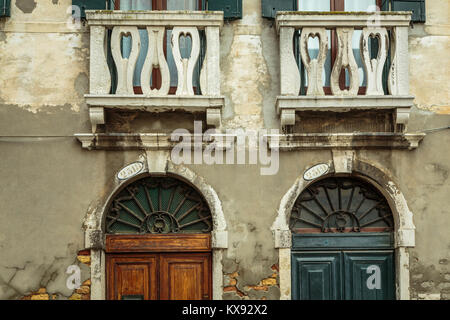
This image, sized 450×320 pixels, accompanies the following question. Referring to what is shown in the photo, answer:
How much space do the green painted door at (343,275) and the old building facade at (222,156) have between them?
18 millimetres

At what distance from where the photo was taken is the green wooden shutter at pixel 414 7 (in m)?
10.1

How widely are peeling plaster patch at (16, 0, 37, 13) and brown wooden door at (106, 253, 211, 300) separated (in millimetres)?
3257

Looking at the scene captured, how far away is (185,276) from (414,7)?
4.47 metres

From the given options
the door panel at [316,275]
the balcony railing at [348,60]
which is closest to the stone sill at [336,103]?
the balcony railing at [348,60]

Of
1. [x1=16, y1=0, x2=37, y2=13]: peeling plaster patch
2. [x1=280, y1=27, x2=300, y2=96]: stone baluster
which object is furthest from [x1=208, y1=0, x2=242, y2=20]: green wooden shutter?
[x1=16, y1=0, x2=37, y2=13]: peeling plaster patch

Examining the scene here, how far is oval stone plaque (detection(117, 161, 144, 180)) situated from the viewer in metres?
9.80

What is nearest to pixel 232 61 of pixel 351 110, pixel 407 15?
pixel 351 110

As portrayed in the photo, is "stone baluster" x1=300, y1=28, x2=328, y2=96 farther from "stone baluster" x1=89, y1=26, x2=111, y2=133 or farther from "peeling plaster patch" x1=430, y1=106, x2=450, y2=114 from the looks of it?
"stone baluster" x1=89, y1=26, x2=111, y2=133

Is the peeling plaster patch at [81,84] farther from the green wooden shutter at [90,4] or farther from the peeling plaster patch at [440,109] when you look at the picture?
the peeling plaster patch at [440,109]

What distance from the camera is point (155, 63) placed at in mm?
9719

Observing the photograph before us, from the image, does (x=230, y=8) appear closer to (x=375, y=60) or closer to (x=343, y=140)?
(x=375, y=60)

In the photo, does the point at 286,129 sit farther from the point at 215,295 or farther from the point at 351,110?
the point at 215,295

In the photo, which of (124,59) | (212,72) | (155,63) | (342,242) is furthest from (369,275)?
(124,59)

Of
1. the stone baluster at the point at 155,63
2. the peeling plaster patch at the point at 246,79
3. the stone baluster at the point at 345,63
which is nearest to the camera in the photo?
the stone baluster at the point at 155,63
